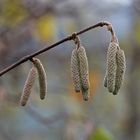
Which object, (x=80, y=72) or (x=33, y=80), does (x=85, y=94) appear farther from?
(x=33, y=80)

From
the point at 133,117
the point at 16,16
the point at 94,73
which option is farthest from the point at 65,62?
the point at 16,16

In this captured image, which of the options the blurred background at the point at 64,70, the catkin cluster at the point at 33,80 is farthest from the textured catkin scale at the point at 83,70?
the blurred background at the point at 64,70

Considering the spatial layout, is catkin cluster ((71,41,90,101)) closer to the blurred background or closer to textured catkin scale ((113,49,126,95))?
textured catkin scale ((113,49,126,95))

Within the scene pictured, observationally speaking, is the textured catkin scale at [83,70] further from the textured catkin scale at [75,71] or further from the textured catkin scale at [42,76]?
the textured catkin scale at [42,76]

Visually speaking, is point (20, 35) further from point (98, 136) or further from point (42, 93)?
point (42, 93)

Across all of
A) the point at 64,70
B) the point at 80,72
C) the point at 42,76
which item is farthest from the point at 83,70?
the point at 64,70
